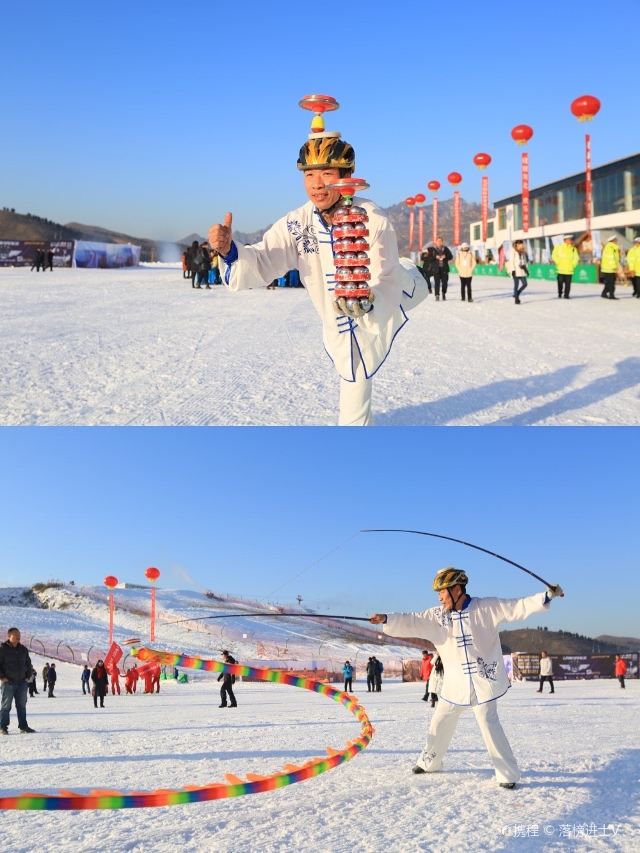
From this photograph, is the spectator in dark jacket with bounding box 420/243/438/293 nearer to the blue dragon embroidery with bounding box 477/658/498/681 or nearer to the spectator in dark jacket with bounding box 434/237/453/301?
the spectator in dark jacket with bounding box 434/237/453/301

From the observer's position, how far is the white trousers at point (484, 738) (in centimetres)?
478

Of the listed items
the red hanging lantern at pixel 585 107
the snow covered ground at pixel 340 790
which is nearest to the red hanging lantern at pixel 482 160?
the red hanging lantern at pixel 585 107

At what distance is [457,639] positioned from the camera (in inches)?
203

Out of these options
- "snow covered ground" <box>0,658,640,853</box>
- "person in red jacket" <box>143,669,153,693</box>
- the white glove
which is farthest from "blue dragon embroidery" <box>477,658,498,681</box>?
"person in red jacket" <box>143,669,153,693</box>

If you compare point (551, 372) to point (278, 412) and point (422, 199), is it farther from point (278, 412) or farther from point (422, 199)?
point (422, 199)

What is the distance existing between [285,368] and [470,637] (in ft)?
21.7

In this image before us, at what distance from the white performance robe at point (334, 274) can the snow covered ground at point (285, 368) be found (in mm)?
2729

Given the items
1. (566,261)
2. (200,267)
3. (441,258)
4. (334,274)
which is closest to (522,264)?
(566,261)

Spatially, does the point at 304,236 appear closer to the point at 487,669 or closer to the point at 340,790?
the point at 487,669

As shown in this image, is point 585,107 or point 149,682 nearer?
point 149,682

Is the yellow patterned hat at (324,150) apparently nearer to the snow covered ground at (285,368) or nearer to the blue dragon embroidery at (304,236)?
the blue dragon embroidery at (304,236)

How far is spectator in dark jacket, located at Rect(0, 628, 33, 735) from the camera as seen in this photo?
27.1 feet

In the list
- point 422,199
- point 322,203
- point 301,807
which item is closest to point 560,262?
point 322,203

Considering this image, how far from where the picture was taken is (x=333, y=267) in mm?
5316
